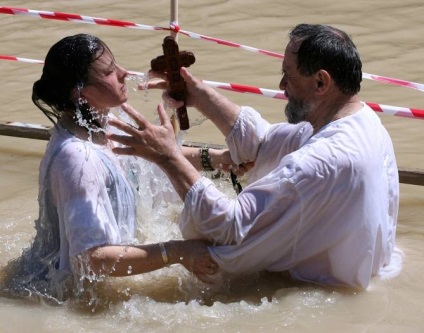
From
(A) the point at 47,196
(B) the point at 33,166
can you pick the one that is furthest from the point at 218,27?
(A) the point at 47,196

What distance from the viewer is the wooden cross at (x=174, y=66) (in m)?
4.43

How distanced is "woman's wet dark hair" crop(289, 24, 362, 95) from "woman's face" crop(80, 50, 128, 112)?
0.75m

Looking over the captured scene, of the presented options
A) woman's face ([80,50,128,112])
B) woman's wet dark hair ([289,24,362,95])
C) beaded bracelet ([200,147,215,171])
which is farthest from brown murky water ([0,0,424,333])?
woman's wet dark hair ([289,24,362,95])

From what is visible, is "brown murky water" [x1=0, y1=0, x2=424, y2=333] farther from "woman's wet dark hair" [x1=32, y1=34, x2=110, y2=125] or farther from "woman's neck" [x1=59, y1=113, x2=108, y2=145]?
"woman's wet dark hair" [x1=32, y1=34, x2=110, y2=125]

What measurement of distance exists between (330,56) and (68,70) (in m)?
1.05

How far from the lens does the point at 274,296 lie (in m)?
4.24

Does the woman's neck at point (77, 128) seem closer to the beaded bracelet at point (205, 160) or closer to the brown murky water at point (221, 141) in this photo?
A: the brown murky water at point (221, 141)

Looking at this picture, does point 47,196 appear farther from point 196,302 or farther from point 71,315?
point 196,302

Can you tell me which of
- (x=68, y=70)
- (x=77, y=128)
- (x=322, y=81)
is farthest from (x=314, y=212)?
(x=68, y=70)

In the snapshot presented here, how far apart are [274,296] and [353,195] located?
55 centimetres

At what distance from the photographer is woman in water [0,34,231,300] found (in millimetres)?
3977

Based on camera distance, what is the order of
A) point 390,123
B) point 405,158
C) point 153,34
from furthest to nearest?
point 153,34, point 390,123, point 405,158

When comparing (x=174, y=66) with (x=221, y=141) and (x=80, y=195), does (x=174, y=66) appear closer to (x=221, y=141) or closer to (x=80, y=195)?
(x=80, y=195)

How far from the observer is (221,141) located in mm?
6602
